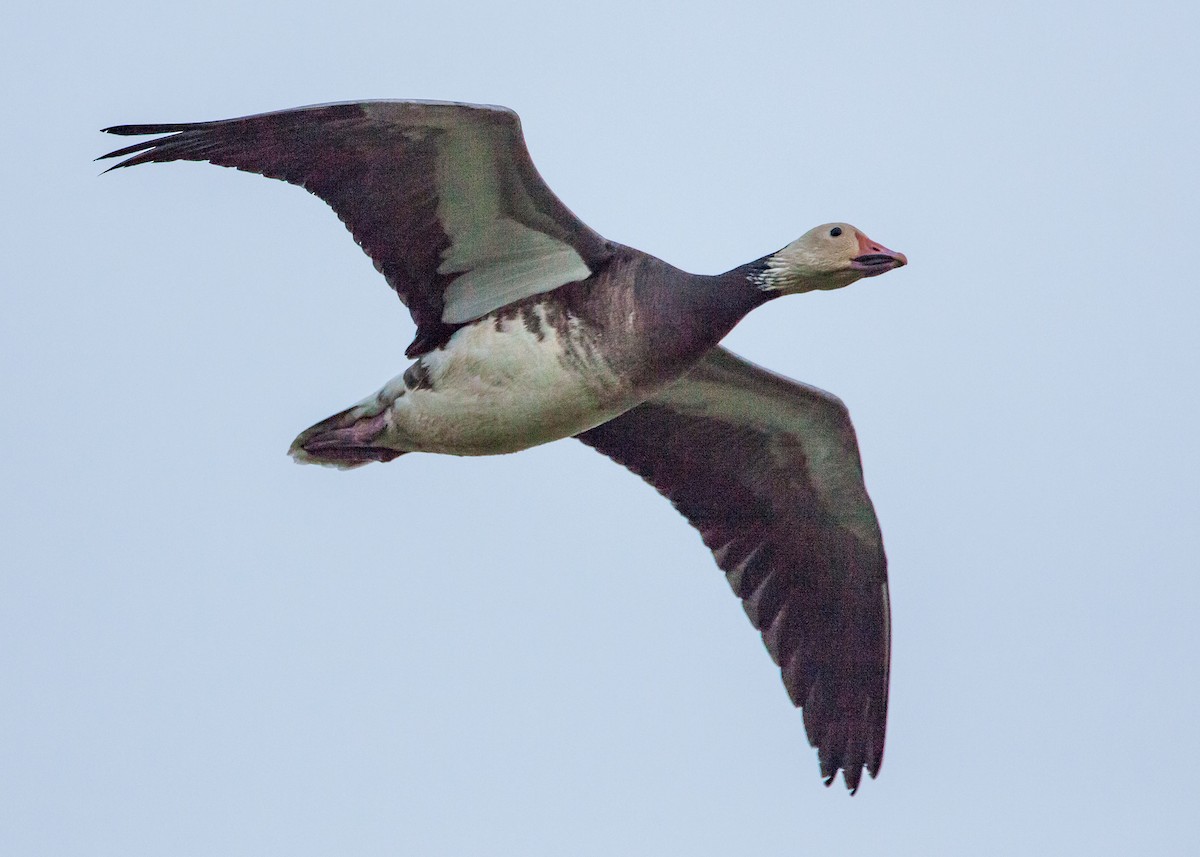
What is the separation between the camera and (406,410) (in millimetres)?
9117

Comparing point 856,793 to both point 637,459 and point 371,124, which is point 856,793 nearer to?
point 637,459

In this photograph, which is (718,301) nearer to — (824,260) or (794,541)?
(824,260)

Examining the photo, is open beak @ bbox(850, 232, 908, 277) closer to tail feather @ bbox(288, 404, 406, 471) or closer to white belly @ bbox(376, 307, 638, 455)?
white belly @ bbox(376, 307, 638, 455)

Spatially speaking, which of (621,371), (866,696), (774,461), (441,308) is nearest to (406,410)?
(441,308)

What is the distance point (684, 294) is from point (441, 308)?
1.35 m

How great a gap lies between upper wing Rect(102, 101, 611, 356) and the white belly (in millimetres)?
229

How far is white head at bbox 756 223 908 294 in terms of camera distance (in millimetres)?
8633

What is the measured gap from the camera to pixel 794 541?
34.0 feet

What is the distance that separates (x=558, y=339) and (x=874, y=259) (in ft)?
5.28

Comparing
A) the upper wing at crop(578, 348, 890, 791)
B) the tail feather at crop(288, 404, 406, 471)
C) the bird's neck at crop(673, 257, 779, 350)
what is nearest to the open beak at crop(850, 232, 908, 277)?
the bird's neck at crop(673, 257, 779, 350)

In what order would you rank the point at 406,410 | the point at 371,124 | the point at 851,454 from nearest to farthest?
the point at 371,124
the point at 406,410
the point at 851,454

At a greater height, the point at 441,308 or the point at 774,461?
the point at 441,308

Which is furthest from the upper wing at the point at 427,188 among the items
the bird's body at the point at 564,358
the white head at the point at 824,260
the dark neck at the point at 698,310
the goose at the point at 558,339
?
the white head at the point at 824,260

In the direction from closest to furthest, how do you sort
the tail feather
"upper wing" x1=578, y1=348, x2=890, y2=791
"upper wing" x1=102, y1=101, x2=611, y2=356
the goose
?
"upper wing" x1=102, y1=101, x2=611, y2=356
the goose
the tail feather
"upper wing" x1=578, y1=348, x2=890, y2=791
